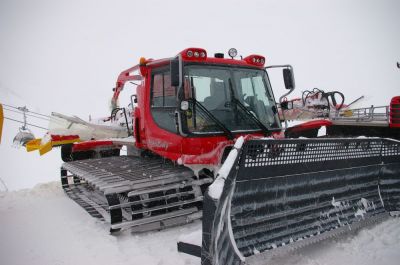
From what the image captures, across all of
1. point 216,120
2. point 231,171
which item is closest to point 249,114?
point 216,120

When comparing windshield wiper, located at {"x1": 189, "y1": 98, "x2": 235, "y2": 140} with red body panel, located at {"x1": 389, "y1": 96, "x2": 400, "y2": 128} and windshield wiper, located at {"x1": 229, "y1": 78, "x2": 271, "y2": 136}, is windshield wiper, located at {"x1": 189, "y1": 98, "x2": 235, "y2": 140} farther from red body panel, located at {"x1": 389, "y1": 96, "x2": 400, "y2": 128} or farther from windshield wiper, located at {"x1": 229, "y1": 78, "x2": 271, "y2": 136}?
red body panel, located at {"x1": 389, "y1": 96, "x2": 400, "y2": 128}

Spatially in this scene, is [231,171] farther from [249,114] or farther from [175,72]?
[249,114]

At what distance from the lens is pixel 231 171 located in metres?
2.80

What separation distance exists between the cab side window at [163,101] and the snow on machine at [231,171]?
15 mm

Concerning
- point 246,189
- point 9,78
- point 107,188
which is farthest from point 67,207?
point 9,78

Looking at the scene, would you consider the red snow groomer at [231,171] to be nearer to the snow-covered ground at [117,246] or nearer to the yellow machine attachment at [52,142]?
the snow-covered ground at [117,246]

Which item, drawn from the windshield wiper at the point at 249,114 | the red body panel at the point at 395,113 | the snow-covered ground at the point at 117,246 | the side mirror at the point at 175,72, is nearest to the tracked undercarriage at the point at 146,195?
the snow-covered ground at the point at 117,246

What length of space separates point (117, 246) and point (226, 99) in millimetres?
2382

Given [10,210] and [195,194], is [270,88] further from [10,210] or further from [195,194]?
[10,210]

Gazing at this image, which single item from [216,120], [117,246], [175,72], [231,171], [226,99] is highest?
[175,72]

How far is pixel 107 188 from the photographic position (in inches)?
151

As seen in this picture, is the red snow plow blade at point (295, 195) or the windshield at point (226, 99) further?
the windshield at point (226, 99)

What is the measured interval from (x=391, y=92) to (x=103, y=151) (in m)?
33.0

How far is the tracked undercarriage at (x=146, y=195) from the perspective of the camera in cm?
388
